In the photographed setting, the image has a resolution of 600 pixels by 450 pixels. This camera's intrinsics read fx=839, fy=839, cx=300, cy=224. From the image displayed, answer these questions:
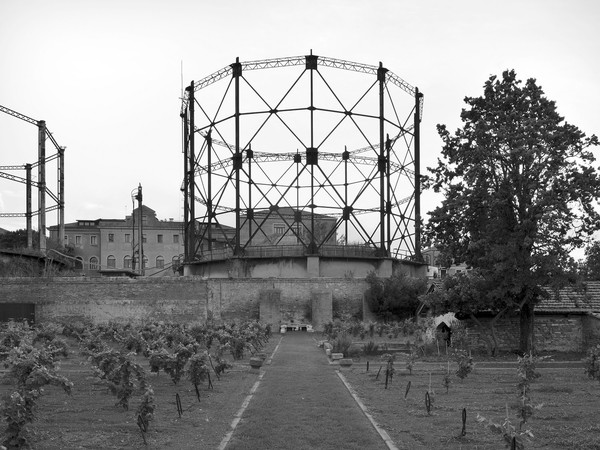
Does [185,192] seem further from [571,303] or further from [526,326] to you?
[526,326]

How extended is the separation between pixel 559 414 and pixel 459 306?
12808 mm

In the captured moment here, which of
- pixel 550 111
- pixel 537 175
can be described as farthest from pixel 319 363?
pixel 550 111

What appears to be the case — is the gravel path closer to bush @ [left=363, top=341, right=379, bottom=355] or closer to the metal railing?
bush @ [left=363, top=341, right=379, bottom=355]

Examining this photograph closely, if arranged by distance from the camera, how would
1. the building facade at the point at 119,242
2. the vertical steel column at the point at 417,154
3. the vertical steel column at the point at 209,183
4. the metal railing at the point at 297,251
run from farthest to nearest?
the building facade at the point at 119,242
the vertical steel column at the point at 417,154
the vertical steel column at the point at 209,183
the metal railing at the point at 297,251

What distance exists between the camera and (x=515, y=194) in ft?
78.6

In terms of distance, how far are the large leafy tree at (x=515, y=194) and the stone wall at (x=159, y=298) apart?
18231 millimetres

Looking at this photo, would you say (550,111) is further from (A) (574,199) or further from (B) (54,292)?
(B) (54,292)

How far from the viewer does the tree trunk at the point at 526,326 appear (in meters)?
24.5

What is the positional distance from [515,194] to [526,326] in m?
3.93

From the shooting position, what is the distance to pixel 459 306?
24750 millimetres

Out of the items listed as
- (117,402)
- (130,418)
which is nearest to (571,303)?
(117,402)

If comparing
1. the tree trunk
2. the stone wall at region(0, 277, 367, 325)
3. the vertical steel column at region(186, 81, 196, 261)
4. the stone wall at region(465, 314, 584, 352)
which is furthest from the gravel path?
the vertical steel column at region(186, 81, 196, 261)

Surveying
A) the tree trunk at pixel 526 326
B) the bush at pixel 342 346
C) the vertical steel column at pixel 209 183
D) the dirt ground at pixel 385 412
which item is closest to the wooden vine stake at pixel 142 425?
the dirt ground at pixel 385 412

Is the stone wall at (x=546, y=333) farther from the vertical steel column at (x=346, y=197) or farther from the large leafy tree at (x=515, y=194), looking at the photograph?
the vertical steel column at (x=346, y=197)
